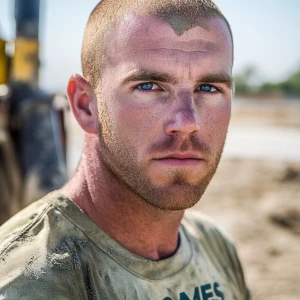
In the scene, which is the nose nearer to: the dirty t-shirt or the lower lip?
the lower lip

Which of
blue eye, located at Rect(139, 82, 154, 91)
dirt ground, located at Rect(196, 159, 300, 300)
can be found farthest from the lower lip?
dirt ground, located at Rect(196, 159, 300, 300)

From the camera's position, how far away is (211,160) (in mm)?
1507

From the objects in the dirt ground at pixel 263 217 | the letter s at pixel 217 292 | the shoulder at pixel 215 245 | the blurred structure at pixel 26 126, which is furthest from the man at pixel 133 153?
the dirt ground at pixel 263 217

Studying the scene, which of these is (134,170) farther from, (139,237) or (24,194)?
(24,194)

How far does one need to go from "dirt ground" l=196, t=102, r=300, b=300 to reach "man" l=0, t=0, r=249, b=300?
3.06 metres

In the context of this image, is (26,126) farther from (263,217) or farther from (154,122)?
(263,217)

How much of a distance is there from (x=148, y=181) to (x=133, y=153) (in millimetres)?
98

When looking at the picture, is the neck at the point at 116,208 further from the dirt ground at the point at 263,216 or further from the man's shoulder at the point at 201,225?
the dirt ground at the point at 263,216

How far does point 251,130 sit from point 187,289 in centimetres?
1534

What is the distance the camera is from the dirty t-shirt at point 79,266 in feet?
4.24

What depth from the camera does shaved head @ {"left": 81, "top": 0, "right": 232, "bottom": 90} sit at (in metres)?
1.48

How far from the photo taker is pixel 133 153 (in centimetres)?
147

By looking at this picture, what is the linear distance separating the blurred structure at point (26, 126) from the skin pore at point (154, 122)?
2173mm

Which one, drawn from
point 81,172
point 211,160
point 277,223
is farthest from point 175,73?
point 277,223
